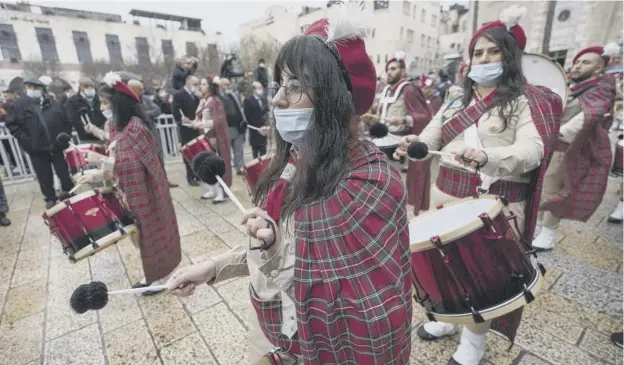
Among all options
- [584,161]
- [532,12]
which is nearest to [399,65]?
[584,161]

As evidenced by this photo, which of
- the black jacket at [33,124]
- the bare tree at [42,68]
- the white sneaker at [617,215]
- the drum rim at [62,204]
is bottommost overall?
the white sneaker at [617,215]

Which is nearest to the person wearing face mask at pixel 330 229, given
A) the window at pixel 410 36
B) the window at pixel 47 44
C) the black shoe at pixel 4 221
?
the black shoe at pixel 4 221

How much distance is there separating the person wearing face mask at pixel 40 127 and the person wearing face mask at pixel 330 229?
5945 millimetres

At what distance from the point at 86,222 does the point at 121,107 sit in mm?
1083

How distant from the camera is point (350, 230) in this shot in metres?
1.03

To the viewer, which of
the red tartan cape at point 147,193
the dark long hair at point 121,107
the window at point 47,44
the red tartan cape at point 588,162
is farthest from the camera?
the window at point 47,44

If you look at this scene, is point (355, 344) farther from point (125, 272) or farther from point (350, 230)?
point (125, 272)

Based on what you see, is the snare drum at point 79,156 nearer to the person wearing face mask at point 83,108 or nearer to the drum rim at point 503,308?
the person wearing face mask at point 83,108

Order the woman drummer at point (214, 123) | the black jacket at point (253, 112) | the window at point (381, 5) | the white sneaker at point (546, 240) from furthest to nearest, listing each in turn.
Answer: the window at point (381, 5), the black jacket at point (253, 112), the woman drummer at point (214, 123), the white sneaker at point (546, 240)

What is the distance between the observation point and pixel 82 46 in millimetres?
43469

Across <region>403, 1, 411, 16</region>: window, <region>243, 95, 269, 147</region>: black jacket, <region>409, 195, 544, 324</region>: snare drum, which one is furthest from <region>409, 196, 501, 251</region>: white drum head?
<region>403, 1, 411, 16</region>: window

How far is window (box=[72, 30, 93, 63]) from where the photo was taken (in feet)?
140

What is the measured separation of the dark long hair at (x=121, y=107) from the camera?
294 centimetres

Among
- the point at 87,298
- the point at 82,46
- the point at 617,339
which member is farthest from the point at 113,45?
the point at 617,339
